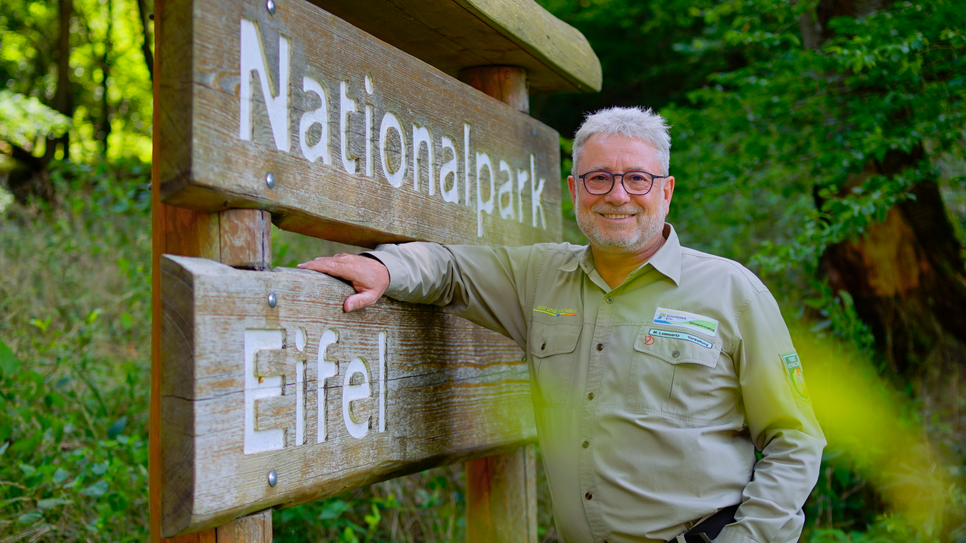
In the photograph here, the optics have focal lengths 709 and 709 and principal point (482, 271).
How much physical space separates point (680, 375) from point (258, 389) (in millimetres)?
1140

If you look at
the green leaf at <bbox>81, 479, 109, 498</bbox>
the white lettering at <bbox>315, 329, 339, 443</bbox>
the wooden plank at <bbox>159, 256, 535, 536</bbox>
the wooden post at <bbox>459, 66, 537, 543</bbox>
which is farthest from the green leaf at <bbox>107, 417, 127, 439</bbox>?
the white lettering at <bbox>315, 329, 339, 443</bbox>

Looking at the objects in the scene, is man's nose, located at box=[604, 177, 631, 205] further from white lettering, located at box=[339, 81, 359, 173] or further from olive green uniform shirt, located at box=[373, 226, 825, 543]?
white lettering, located at box=[339, 81, 359, 173]

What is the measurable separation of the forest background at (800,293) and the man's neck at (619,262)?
4.53 ft

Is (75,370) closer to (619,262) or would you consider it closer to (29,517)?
(29,517)

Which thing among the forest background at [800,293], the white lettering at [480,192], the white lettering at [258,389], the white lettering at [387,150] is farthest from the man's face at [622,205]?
the forest background at [800,293]

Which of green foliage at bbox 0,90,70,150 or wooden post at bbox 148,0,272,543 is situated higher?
green foliage at bbox 0,90,70,150

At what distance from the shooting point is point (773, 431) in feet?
6.43

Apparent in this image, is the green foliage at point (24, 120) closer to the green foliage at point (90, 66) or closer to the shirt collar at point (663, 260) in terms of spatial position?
the green foliage at point (90, 66)

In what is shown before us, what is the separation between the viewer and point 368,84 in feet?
5.95

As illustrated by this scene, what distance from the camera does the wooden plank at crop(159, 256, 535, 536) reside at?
4.23ft

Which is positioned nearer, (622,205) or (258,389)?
(258,389)

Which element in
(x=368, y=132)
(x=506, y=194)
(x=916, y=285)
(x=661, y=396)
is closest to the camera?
(x=368, y=132)

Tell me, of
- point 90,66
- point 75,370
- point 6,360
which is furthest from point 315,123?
Result: point 90,66

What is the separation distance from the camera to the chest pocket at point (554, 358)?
206cm
